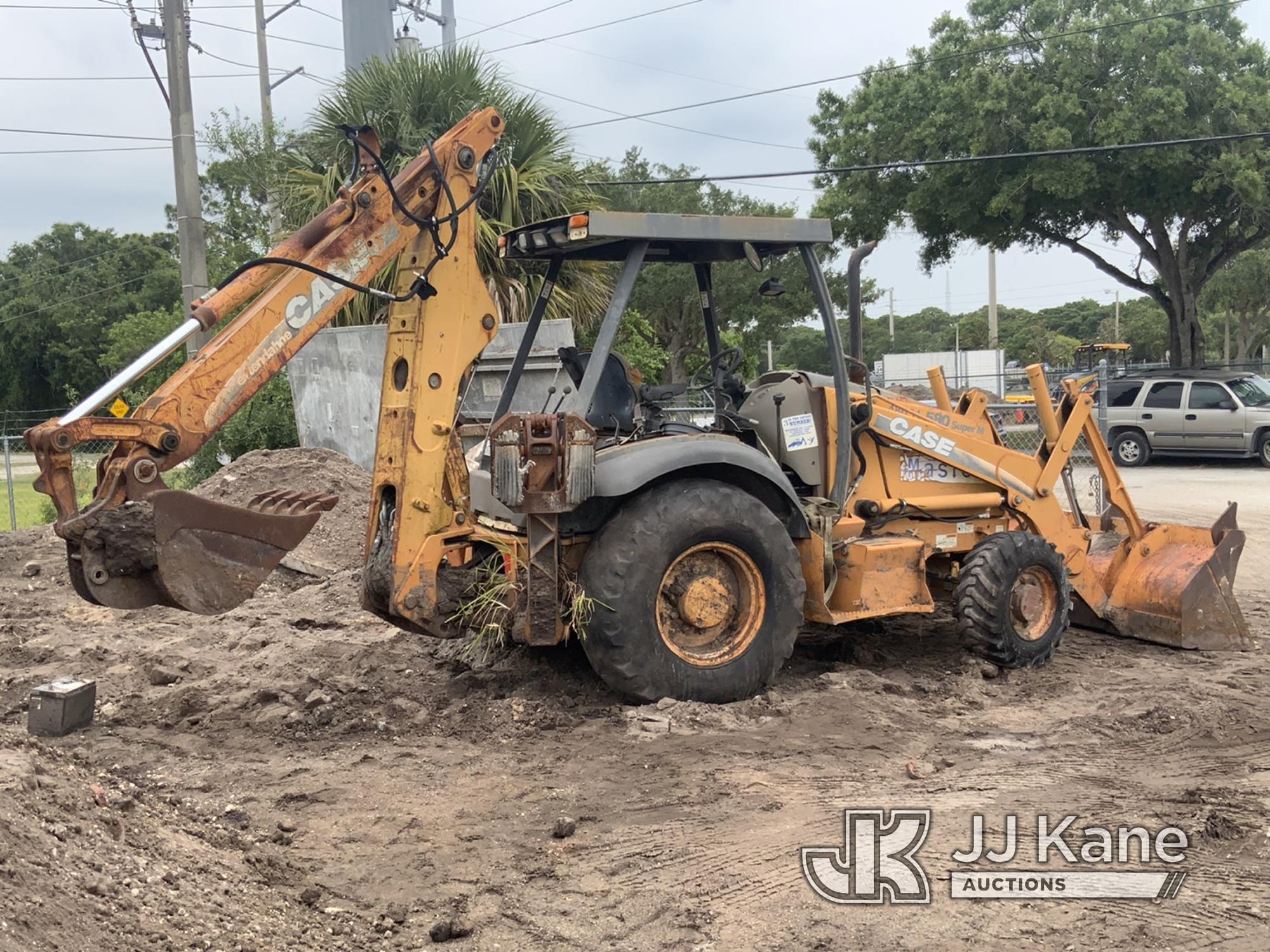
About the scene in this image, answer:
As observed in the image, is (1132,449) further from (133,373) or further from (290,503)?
(133,373)

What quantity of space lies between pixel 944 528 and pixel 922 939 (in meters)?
3.83

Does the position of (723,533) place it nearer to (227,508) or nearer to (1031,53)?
(227,508)

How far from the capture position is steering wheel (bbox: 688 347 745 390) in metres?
6.62

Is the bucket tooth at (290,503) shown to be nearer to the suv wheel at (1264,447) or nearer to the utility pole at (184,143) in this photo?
the utility pole at (184,143)

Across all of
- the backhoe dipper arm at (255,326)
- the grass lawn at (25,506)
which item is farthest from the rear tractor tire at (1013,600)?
the grass lawn at (25,506)

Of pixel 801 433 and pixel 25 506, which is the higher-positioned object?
pixel 801 433

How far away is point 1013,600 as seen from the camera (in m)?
6.75

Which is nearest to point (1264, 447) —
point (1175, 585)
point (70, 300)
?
point (1175, 585)

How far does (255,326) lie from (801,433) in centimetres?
298

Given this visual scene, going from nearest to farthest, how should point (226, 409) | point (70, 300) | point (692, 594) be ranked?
point (226, 409)
point (692, 594)
point (70, 300)

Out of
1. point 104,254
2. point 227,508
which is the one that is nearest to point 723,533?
point 227,508

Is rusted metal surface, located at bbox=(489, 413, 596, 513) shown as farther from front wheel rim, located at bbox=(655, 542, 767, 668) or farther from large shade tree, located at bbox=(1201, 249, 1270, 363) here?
large shade tree, located at bbox=(1201, 249, 1270, 363)

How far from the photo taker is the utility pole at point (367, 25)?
23453 millimetres

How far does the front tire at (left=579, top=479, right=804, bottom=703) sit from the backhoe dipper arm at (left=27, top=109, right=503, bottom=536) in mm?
1684
